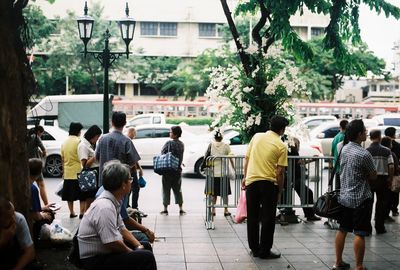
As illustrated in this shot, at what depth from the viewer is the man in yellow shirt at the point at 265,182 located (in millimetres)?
7430

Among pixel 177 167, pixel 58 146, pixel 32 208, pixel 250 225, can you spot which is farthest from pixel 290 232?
pixel 58 146

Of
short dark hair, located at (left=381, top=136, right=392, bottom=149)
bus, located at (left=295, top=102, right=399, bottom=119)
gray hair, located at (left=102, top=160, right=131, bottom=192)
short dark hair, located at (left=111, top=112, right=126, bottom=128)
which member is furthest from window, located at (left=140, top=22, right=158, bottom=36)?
gray hair, located at (left=102, top=160, right=131, bottom=192)

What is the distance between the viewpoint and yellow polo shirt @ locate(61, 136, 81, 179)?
34.4 feet

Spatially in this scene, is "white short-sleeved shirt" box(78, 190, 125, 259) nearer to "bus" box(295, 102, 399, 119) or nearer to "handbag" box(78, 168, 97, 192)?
"handbag" box(78, 168, 97, 192)

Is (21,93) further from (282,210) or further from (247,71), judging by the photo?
(282,210)

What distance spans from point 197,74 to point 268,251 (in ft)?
120

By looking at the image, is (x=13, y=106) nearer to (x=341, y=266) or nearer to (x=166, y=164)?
(x=341, y=266)

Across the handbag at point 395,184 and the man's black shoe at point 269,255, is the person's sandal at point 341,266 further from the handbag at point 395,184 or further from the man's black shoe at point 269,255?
the handbag at point 395,184

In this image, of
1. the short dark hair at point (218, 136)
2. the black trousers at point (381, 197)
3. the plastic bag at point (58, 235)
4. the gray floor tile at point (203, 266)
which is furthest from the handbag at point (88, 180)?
the black trousers at point (381, 197)

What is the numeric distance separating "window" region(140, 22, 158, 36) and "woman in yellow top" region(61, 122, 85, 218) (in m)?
44.3

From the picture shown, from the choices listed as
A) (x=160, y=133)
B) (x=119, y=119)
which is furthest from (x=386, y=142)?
(x=160, y=133)

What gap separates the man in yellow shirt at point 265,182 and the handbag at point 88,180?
280 cm

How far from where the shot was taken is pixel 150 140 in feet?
66.2

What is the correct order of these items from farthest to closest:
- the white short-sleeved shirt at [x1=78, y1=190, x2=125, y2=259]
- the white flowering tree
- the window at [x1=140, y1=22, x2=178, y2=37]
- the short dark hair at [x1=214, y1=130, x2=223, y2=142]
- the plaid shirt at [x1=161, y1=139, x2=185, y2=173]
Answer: the window at [x1=140, y1=22, x2=178, y2=37] → the plaid shirt at [x1=161, y1=139, x2=185, y2=173] → the short dark hair at [x1=214, y1=130, x2=223, y2=142] → the white flowering tree → the white short-sleeved shirt at [x1=78, y1=190, x2=125, y2=259]
